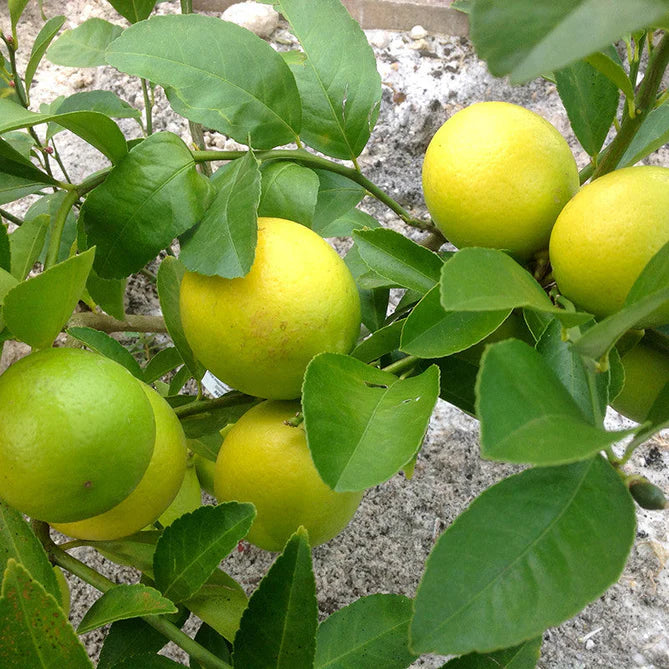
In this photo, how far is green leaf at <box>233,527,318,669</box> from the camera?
41cm

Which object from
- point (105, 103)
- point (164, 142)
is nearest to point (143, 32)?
point (164, 142)

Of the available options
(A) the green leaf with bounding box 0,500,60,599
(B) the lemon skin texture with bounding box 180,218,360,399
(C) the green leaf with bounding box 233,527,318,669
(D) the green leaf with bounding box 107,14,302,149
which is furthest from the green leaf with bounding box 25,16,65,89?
(C) the green leaf with bounding box 233,527,318,669

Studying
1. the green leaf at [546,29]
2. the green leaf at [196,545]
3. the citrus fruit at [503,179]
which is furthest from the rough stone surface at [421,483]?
the green leaf at [546,29]

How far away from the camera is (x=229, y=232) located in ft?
1.59

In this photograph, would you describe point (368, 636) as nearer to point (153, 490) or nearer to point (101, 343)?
point (153, 490)

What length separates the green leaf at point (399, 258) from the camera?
1.70 feet

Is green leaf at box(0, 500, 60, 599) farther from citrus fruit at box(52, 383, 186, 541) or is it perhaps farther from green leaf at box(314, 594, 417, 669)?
green leaf at box(314, 594, 417, 669)

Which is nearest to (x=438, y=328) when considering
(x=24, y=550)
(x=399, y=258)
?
(x=399, y=258)

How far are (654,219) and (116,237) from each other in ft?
1.24

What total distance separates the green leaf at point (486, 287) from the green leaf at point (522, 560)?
10 centimetres

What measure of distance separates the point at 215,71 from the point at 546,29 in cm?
34

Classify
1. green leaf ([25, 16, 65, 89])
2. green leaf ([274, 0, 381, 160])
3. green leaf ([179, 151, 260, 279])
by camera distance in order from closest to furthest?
green leaf ([179, 151, 260, 279]) < green leaf ([274, 0, 381, 160]) < green leaf ([25, 16, 65, 89])

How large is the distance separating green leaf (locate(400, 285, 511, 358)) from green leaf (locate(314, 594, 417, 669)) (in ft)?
0.68

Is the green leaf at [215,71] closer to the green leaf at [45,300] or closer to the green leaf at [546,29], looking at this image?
the green leaf at [45,300]
